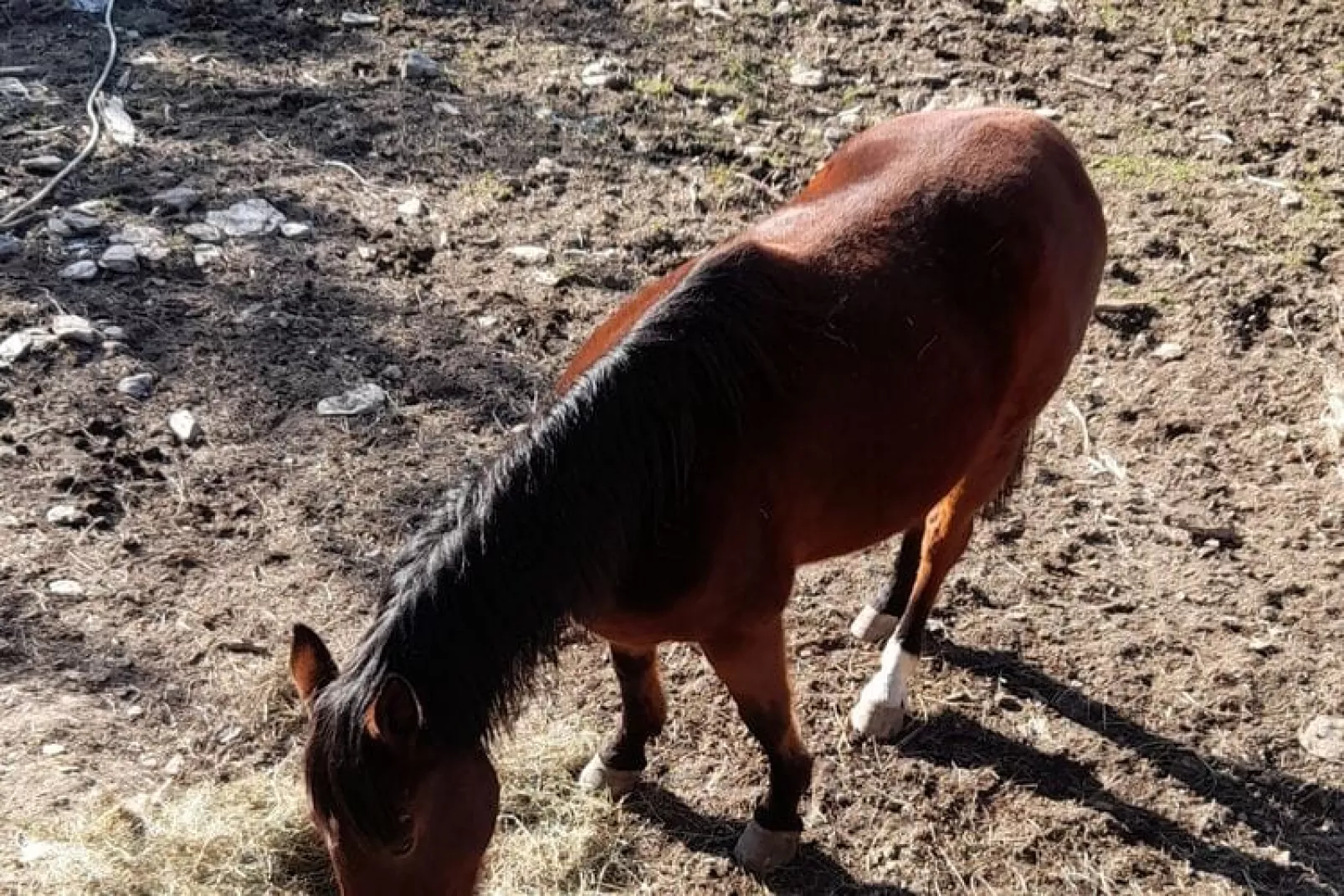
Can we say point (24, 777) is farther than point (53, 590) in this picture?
No

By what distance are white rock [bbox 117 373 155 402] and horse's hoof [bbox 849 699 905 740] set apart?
2771 millimetres

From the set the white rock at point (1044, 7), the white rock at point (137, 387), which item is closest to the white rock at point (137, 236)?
the white rock at point (137, 387)

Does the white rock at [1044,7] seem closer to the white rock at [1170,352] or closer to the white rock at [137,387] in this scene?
the white rock at [1170,352]

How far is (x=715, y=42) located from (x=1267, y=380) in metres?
3.53

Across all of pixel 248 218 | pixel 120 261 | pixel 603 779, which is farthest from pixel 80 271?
pixel 603 779

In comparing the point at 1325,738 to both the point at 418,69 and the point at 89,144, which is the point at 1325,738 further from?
the point at 89,144

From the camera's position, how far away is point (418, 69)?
21.7 ft

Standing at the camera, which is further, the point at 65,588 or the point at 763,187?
the point at 763,187

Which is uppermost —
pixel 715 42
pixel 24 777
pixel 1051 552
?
pixel 715 42

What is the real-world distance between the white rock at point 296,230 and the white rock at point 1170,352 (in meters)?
3.46

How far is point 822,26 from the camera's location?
7.19m

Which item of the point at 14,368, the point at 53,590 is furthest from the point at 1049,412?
the point at 14,368

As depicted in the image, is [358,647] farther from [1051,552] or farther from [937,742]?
[1051,552]

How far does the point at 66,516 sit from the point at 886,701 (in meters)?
2.64
